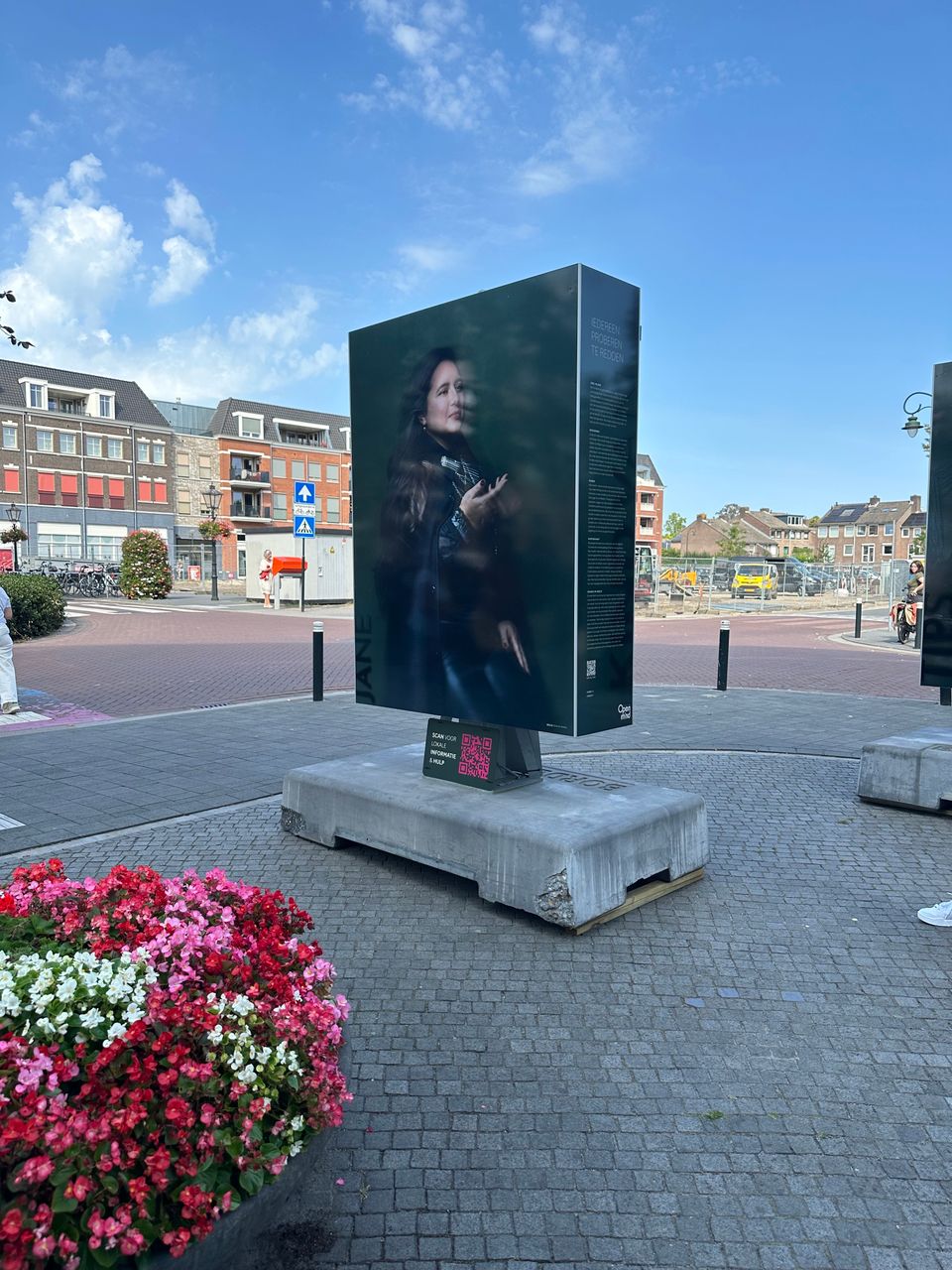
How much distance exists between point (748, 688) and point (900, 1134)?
1094 centimetres

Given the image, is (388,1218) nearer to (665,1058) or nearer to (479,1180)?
(479,1180)

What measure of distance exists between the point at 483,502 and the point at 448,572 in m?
0.49

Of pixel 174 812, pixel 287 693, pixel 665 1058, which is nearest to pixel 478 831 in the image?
pixel 665 1058

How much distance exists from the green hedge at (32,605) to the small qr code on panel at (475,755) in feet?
53.8

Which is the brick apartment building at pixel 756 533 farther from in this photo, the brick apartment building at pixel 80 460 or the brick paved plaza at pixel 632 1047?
the brick paved plaza at pixel 632 1047

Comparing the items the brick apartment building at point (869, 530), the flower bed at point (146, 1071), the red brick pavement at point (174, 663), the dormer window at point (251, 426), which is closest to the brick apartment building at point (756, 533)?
the brick apartment building at point (869, 530)

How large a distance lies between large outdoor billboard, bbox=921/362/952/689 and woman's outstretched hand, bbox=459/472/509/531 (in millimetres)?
3690

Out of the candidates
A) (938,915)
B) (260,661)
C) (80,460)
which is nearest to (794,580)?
(260,661)

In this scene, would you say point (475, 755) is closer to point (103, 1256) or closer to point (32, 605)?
point (103, 1256)

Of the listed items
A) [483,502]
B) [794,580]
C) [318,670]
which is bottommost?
[318,670]

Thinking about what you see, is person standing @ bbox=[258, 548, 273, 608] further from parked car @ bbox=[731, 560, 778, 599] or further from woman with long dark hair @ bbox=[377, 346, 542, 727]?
woman with long dark hair @ bbox=[377, 346, 542, 727]

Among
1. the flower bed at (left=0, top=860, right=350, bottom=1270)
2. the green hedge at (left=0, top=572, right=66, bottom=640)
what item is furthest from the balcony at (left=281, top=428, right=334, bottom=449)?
the flower bed at (left=0, top=860, right=350, bottom=1270)

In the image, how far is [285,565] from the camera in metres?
32.6

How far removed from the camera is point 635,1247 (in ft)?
7.63
